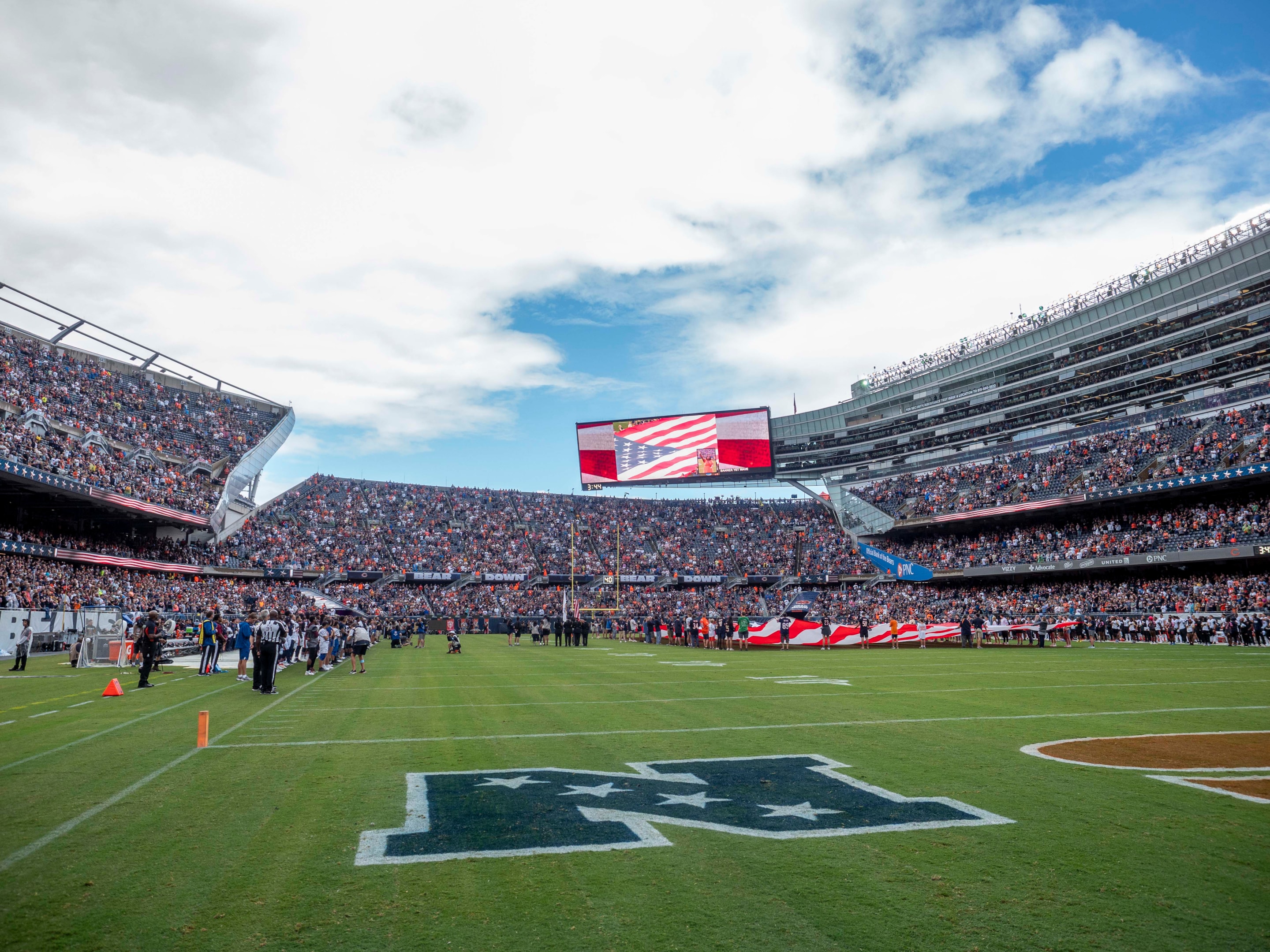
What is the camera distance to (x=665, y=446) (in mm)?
62188

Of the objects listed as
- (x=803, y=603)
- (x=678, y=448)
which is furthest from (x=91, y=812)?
(x=678, y=448)

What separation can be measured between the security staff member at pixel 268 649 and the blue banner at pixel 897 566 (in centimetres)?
4651

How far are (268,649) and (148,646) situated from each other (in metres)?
4.08

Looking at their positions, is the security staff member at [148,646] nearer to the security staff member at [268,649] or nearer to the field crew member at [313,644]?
the security staff member at [268,649]

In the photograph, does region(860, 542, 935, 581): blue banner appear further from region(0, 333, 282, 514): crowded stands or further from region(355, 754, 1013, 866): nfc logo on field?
region(355, 754, 1013, 866): nfc logo on field

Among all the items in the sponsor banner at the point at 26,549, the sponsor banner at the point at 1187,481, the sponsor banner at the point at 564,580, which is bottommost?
the sponsor banner at the point at 564,580

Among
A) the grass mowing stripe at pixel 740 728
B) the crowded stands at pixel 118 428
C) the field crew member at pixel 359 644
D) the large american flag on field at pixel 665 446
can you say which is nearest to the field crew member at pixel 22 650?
the field crew member at pixel 359 644

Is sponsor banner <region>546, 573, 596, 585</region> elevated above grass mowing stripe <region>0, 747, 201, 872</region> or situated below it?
above

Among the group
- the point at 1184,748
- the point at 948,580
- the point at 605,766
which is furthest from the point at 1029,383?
the point at 605,766

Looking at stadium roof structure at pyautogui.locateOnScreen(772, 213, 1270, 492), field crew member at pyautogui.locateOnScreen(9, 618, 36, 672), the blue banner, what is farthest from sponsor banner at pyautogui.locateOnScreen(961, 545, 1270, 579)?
field crew member at pyautogui.locateOnScreen(9, 618, 36, 672)

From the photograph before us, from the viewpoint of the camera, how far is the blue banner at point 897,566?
179ft

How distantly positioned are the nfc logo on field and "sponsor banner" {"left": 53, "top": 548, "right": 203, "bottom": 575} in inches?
1616

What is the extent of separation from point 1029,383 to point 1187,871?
212 feet

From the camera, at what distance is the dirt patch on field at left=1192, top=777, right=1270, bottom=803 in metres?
7.38
